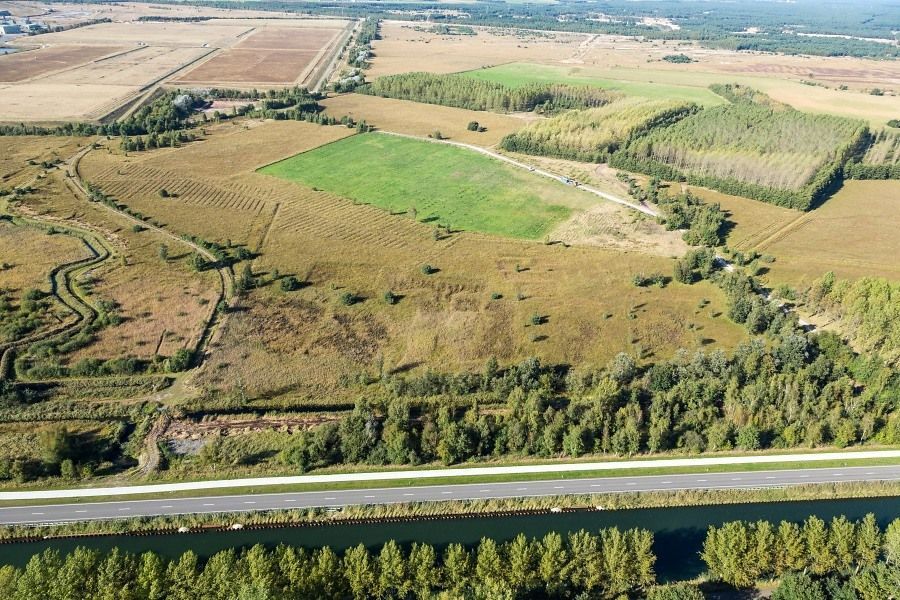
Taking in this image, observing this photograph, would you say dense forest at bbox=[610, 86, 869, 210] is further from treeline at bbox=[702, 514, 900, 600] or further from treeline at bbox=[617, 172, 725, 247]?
treeline at bbox=[702, 514, 900, 600]

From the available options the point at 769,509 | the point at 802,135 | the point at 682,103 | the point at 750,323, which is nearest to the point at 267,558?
the point at 769,509

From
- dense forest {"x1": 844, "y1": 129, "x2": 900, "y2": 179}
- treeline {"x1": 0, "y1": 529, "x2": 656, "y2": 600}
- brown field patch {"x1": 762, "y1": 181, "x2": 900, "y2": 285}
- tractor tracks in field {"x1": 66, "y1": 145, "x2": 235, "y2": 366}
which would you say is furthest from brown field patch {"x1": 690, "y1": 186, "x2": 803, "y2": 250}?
tractor tracks in field {"x1": 66, "y1": 145, "x2": 235, "y2": 366}

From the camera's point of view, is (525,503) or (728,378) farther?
(728,378)

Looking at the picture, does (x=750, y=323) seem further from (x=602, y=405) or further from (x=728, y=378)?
(x=602, y=405)

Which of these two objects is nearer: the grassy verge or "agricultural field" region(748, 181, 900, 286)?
the grassy verge

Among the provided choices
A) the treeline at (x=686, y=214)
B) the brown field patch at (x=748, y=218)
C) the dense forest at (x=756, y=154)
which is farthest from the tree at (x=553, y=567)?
the dense forest at (x=756, y=154)

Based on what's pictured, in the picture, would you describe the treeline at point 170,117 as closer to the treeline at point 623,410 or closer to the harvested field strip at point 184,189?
the harvested field strip at point 184,189
